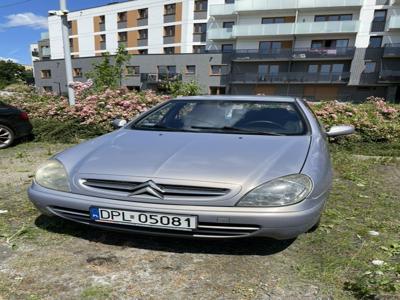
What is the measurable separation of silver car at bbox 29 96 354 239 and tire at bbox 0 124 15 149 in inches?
196

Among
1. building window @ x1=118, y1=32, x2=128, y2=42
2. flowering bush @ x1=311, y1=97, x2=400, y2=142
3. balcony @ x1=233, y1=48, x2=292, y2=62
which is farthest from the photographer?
building window @ x1=118, y1=32, x2=128, y2=42

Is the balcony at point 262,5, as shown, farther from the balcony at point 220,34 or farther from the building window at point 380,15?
the building window at point 380,15

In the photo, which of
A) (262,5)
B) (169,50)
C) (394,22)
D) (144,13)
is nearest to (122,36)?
(144,13)

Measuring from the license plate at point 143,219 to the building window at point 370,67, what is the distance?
34.2 meters

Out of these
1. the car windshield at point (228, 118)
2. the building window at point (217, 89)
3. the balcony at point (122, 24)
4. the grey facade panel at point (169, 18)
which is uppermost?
the grey facade panel at point (169, 18)

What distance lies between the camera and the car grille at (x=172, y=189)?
222 cm

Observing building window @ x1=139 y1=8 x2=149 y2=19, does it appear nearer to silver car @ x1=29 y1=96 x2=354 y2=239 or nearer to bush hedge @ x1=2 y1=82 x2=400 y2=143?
bush hedge @ x1=2 y1=82 x2=400 y2=143

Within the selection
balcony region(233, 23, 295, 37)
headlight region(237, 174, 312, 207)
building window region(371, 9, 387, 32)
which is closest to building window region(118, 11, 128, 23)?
balcony region(233, 23, 295, 37)

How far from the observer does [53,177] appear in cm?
258

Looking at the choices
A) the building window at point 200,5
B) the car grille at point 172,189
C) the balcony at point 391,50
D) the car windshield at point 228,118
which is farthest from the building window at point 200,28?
the car grille at point 172,189

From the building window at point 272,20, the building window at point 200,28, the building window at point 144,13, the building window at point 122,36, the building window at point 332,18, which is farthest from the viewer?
the building window at point 122,36

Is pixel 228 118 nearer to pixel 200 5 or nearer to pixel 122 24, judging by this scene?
pixel 200 5

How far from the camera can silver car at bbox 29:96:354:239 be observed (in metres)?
2.21

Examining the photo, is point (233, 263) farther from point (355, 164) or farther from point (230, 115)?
point (355, 164)
